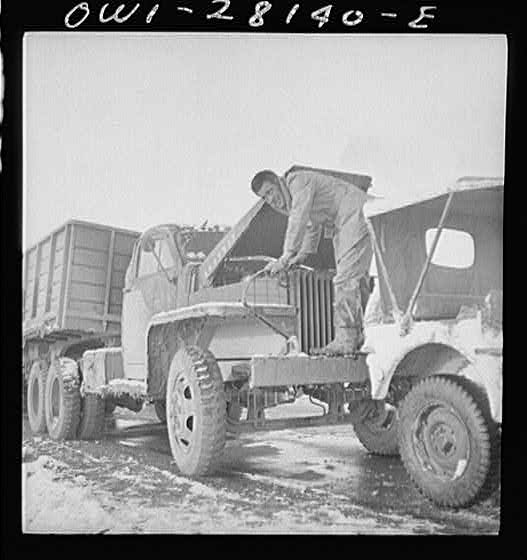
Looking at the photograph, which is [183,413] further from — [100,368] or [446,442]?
[446,442]

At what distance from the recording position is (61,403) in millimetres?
3629

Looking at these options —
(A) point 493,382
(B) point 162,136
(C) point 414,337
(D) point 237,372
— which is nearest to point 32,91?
(B) point 162,136

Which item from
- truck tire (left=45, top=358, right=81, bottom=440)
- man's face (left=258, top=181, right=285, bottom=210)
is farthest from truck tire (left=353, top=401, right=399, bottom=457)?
truck tire (left=45, top=358, right=81, bottom=440)

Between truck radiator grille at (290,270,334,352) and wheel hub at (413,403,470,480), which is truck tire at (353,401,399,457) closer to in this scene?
wheel hub at (413,403,470,480)

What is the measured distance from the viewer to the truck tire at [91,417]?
3631 mm

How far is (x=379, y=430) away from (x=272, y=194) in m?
0.93

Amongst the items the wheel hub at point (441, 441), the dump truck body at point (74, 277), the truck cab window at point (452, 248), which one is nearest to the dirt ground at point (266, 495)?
the wheel hub at point (441, 441)

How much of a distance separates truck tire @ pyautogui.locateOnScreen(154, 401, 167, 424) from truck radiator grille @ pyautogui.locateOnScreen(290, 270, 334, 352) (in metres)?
0.56

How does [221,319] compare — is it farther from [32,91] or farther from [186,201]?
[32,91]

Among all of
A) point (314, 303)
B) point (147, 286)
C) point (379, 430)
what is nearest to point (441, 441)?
point (379, 430)

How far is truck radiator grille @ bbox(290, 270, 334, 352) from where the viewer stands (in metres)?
3.47

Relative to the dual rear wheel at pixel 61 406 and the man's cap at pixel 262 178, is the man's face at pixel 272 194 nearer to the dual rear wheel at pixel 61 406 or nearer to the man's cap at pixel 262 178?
the man's cap at pixel 262 178
